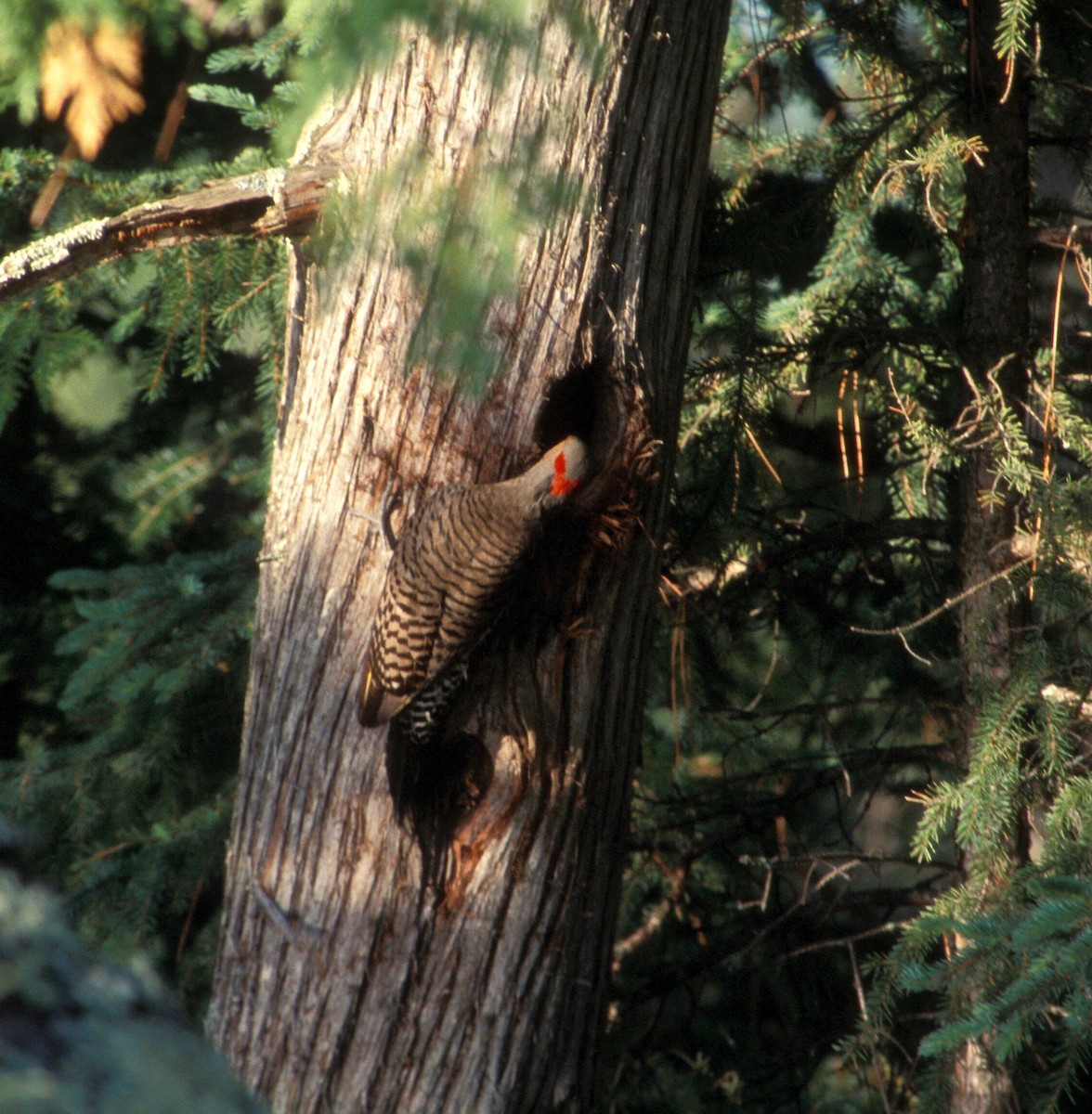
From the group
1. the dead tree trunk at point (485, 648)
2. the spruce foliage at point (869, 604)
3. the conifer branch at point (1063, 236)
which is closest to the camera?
the dead tree trunk at point (485, 648)

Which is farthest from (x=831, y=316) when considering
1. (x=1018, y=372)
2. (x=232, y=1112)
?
(x=232, y=1112)

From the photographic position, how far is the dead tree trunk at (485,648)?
2379 mm

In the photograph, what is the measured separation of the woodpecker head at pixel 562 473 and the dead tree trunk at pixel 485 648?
0.17 feet

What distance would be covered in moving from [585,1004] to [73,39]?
7.08 ft

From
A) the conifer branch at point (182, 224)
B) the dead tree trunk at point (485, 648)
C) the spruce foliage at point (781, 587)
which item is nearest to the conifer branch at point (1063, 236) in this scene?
the spruce foliage at point (781, 587)

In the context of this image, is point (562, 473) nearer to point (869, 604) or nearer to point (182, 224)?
point (182, 224)

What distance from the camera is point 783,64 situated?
14.0 feet

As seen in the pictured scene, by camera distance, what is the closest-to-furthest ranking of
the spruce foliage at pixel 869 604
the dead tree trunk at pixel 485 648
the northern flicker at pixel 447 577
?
the dead tree trunk at pixel 485 648, the northern flicker at pixel 447 577, the spruce foliage at pixel 869 604

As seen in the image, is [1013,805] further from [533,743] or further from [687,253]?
[687,253]

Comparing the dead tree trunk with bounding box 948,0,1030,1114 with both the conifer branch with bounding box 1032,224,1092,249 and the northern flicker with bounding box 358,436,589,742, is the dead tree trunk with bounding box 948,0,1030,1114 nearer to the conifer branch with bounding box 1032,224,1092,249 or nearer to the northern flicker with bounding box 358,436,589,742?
the conifer branch with bounding box 1032,224,1092,249

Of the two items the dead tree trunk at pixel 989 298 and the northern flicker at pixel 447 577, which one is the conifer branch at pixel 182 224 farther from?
the dead tree trunk at pixel 989 298

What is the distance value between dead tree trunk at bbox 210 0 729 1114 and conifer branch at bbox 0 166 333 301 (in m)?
0.13

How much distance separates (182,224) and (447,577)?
3.44ft

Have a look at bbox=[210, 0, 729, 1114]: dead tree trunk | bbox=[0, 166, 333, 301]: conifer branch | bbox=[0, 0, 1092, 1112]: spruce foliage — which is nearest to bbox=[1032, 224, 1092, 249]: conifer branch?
bbox=[0, 0, 1092, 1112]: spruce foliage
